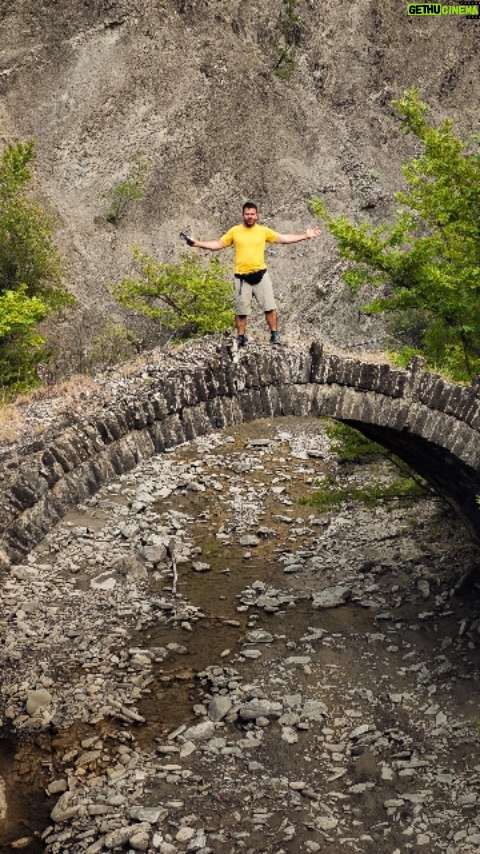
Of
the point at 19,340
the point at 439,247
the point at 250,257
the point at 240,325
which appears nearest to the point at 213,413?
the point at 240,325

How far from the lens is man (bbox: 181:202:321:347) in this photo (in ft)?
33.8

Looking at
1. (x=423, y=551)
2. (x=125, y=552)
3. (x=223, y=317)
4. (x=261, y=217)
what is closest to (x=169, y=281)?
(x=223, y=317)

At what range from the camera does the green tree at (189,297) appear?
29797mm

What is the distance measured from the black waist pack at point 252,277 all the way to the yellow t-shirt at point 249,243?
52 millimetres

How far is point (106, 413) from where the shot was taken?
10.0 m

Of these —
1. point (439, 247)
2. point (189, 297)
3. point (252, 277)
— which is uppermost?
point (439, 247)

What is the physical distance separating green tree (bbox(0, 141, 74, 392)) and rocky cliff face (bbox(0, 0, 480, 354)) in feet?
23.8

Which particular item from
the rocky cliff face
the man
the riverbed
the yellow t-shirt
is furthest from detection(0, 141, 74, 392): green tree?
the yellow t-shirt

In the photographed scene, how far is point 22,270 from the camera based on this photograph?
92.8 ft

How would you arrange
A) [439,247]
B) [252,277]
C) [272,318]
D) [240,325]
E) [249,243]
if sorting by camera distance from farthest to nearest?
[439,247]
[272,318]
[240,325]
[252,277]
[249,243]

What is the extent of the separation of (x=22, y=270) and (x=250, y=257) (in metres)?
19.7

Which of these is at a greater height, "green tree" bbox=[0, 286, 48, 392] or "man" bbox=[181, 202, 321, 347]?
"man" bbox=[181, 202, 321, 347]

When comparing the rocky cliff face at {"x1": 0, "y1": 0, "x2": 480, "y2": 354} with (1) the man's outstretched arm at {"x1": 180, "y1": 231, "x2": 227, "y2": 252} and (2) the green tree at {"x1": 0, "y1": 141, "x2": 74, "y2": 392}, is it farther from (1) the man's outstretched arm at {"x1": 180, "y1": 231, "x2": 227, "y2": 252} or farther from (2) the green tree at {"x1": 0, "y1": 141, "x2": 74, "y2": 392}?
(1) the man's outstretched arm at {"x1": 180, "y1": 231, "x2": 227, "y2": 252}

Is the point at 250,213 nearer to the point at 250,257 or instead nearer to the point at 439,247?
the point at 250,257
